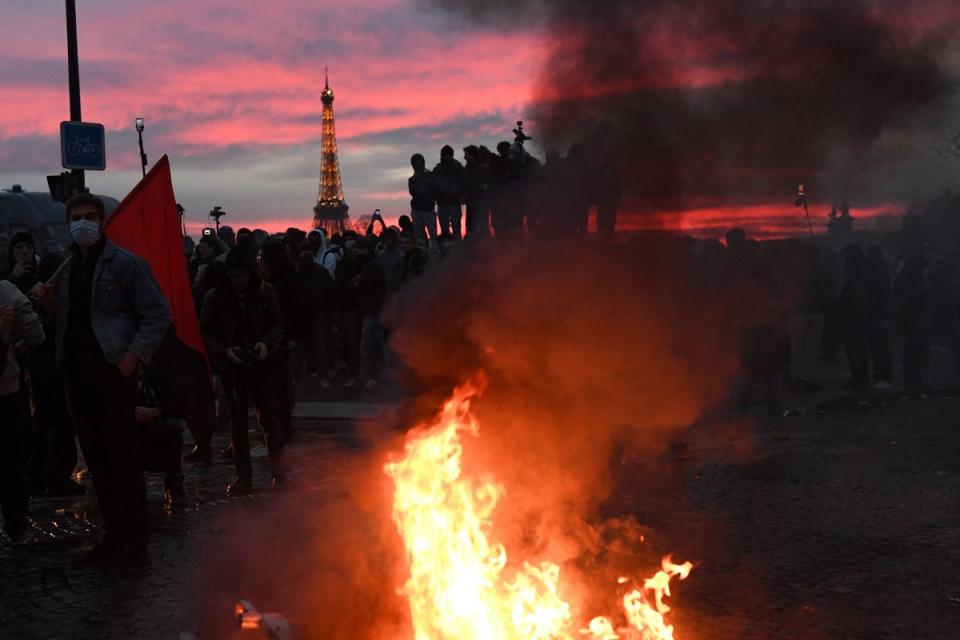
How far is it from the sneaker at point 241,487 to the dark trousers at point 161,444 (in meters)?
0.60

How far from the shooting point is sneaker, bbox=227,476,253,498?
28.1 ft

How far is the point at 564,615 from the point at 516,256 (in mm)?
1738

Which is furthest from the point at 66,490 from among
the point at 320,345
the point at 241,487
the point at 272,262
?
the point at 320,345

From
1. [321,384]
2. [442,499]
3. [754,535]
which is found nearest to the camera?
[442,499]

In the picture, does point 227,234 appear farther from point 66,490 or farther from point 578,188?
point 578,188

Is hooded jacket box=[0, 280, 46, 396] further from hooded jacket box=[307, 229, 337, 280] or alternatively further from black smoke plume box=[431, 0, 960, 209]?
hooded jacket box=[307, 229, 337, 280]

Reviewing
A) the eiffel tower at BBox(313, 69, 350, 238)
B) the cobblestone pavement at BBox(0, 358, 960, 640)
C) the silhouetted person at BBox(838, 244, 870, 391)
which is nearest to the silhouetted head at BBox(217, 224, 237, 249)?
the cobblestone pavement at BBox(0, 358, 960, 640)

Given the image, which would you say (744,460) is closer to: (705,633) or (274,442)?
(274,442)

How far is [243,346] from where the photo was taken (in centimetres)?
862

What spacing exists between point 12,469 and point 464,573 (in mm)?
3619

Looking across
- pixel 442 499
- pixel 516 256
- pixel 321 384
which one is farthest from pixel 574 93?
pixel 321 384

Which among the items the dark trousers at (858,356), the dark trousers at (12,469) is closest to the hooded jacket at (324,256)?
the dark trousers at (858,356)

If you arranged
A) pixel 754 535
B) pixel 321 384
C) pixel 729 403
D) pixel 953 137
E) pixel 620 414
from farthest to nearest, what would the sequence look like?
1. pixel 321 384
2. pixel 729 403
3. pixel 754 535
4. pixel 620 414
5. pixel 953 137

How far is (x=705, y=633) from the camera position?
5.07 m
